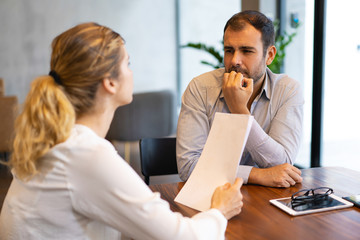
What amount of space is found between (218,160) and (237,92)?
0.54 meters

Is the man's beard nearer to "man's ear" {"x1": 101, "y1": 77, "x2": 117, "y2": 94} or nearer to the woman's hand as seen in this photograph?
the woman's hand

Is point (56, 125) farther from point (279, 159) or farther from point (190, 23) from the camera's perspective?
point (190, 23)

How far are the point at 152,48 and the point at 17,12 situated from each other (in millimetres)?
2403

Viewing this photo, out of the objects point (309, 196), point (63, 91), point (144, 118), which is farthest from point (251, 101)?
point (144, 118)

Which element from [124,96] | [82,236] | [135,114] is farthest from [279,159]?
[135,114]

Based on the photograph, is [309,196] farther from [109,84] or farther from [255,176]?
[109,84]

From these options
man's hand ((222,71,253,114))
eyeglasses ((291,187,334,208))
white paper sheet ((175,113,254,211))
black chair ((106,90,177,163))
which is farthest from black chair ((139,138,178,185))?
black chair ((106,90,177,163))

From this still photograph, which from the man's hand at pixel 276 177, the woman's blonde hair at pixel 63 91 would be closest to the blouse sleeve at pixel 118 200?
the woman's blonde hair at pixel 63 91

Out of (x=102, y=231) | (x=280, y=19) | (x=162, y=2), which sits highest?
(x=162, y=2)

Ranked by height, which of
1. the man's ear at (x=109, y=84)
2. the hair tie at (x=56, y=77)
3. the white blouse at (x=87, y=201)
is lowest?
the white blouse at (x=87, y=201)

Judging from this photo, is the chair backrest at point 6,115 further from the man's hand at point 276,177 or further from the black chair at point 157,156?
the man's hand at point 276,177

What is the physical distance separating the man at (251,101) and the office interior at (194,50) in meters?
1.59

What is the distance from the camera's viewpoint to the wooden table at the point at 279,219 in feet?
3.23

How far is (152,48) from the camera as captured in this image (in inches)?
268
